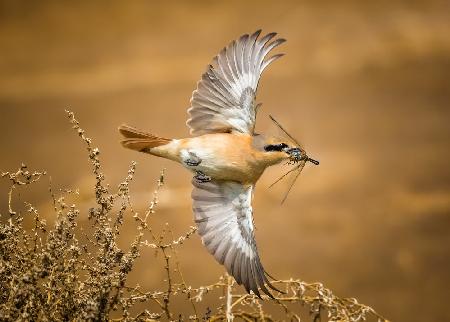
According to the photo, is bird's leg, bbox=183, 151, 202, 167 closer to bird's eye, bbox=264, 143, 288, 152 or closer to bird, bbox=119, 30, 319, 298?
bird, bbox=119, 30, 319, 298

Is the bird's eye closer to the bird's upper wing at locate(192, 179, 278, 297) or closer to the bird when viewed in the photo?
the bird

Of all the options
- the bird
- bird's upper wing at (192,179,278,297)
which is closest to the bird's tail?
the bird

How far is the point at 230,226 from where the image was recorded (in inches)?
52.8

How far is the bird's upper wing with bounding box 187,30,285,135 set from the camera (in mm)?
1293

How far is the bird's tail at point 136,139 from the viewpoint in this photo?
1.24m

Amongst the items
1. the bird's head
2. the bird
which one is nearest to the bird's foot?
the bird

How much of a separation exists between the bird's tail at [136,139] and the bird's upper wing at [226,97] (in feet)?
0.24

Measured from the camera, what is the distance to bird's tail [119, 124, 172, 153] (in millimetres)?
1239

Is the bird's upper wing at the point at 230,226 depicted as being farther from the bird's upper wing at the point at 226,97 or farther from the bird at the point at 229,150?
the bird's upper wing at the point at 226,97

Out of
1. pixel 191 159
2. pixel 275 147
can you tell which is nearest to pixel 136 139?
pixel 191 159

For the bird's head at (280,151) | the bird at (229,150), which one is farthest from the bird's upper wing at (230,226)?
the bird's head at (280,151)

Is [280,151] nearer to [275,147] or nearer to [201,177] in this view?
[275,147]

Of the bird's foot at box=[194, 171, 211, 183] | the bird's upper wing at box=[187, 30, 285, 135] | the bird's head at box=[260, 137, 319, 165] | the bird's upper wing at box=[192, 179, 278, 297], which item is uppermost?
the bird's upper wing at box=[187, 30, 285, 135]

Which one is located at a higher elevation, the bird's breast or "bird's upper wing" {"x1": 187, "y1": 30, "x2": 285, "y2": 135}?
"bird's upper wing" {"x1": 187, "y1": 30, "x2": 285, "y2": 135}
